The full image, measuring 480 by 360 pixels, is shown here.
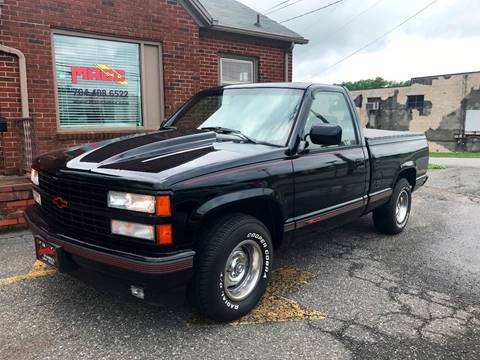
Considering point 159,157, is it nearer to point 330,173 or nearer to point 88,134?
point 330,173

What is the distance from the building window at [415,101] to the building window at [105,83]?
31363 mm

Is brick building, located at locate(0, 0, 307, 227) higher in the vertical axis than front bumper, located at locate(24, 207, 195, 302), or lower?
higher

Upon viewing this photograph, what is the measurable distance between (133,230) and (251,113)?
5.76 feet

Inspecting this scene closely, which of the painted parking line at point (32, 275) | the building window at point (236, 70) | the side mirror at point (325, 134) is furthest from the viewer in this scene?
the building window at point (236, 70)

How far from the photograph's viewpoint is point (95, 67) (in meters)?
7.43

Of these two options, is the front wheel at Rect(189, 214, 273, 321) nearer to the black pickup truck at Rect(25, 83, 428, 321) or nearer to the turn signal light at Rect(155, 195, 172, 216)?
the black pickup truck at Rect(25, 83, 428, 321)

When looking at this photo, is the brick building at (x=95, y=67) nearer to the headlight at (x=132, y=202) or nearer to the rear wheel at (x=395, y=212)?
the headlight at (x=132, y=202)

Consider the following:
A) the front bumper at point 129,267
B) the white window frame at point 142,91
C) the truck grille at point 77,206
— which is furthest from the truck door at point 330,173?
the white window frame at point 142,91

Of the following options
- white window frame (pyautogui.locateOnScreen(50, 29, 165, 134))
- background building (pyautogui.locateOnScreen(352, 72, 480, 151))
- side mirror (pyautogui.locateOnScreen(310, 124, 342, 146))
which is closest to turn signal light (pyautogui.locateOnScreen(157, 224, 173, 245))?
side mirror (pyautogui.locateOnScreen(310, 124, 342, 146))

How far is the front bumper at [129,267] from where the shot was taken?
268 centimetres

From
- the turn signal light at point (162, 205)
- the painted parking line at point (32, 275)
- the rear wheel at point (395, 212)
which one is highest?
the turn signal light at point (162, 205)

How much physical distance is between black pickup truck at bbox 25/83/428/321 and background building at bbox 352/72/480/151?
32.0m

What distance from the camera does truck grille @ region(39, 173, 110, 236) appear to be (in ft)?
9.40

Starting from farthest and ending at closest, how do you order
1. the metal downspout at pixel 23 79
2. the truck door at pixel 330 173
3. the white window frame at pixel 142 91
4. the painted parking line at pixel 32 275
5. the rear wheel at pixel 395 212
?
the white window frame at pixel 142 91 → the metal downspout at pixel 23 79 → the rear wheel at pixel 395 212 → the painted parking line at pixel 32 275 → the truck door at pixel 330 173
